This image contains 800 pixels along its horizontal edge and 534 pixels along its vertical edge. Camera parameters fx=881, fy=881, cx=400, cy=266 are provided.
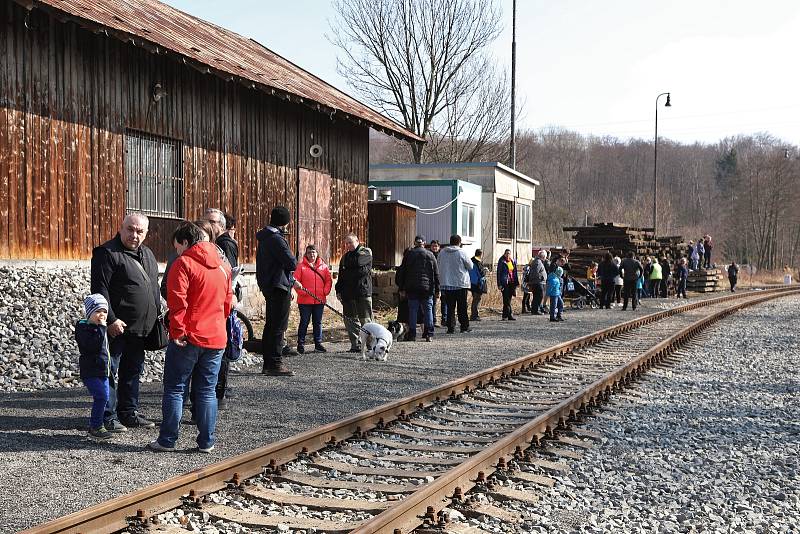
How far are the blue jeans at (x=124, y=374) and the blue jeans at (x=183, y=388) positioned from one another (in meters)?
0.69

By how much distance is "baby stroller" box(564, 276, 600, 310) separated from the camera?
26941 mm

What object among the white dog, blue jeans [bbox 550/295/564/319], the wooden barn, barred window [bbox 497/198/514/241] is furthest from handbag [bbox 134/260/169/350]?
barred window [bbox 497/198/514/241]

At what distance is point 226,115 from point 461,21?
1249 inches

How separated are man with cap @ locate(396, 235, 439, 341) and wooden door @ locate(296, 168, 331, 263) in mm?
4881

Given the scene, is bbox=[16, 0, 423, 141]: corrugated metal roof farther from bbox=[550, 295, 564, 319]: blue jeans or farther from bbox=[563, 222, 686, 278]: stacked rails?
bbox=[563, 222, 686, 278]: stacked rails

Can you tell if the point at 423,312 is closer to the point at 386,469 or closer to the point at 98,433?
the point at 98,433

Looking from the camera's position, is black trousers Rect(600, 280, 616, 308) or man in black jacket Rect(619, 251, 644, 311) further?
black trousers Rect(600, 280, 616, 308)

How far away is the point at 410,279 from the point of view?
48.7 feet

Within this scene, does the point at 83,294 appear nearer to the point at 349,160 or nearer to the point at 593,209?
the point at 349,160

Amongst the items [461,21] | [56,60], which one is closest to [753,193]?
[461,21]

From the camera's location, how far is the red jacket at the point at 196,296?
6520 mm

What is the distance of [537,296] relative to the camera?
2338 cm

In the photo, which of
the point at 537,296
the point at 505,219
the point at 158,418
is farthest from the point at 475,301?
the point at 505,219

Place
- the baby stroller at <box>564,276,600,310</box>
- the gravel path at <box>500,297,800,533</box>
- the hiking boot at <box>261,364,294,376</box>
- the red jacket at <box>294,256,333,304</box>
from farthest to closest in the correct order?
the baby stroller at <box>564,276,600,310</box> < the red jacket at <box>294,256,333,304</box> < the hiking boot at <box>261,364,294,376</box> < the gravel path at <box>500,297,800,533</box>
